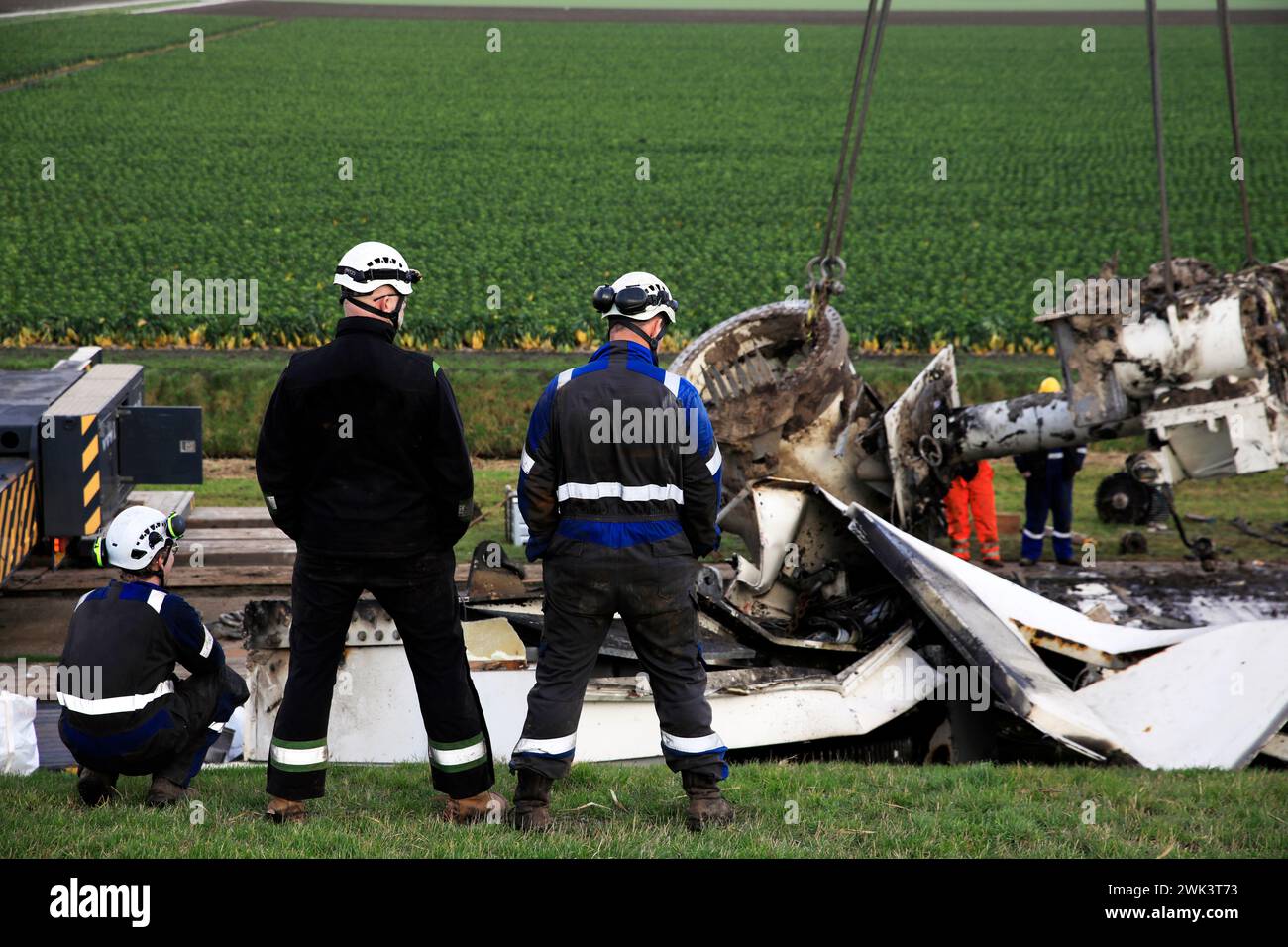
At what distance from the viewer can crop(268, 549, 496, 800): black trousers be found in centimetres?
472

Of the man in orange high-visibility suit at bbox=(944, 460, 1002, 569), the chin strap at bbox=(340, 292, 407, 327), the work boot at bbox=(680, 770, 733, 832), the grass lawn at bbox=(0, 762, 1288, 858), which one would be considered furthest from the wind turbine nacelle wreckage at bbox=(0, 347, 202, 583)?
the man in orange high-visibility suit at bbox=(944, 460, 1002, 569)

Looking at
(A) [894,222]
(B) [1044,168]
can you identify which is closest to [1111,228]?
(A) [894,222]

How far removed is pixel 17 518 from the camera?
7.43m

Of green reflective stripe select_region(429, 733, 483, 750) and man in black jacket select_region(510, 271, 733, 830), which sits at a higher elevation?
man in black jacket select_region(510, 271, 733, 830)

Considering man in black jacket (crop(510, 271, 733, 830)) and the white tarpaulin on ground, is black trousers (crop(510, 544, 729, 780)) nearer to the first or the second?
man in black jacket (crop(510, 271, 733, 830))

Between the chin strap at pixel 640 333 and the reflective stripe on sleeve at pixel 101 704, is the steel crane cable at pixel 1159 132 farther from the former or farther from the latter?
the reflective stripe on sleeve at pixel 101 704

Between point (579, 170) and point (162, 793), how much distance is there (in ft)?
95.3

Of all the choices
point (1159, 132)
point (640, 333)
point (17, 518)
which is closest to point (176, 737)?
point (640, 333)

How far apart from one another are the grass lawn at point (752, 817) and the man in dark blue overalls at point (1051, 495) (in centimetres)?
560

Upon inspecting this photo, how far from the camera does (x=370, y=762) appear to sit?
20.1 ft

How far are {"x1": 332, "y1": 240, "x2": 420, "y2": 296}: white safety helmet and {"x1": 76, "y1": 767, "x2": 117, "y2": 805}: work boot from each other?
194 cm

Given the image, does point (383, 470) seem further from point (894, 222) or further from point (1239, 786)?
point (894, 222)
